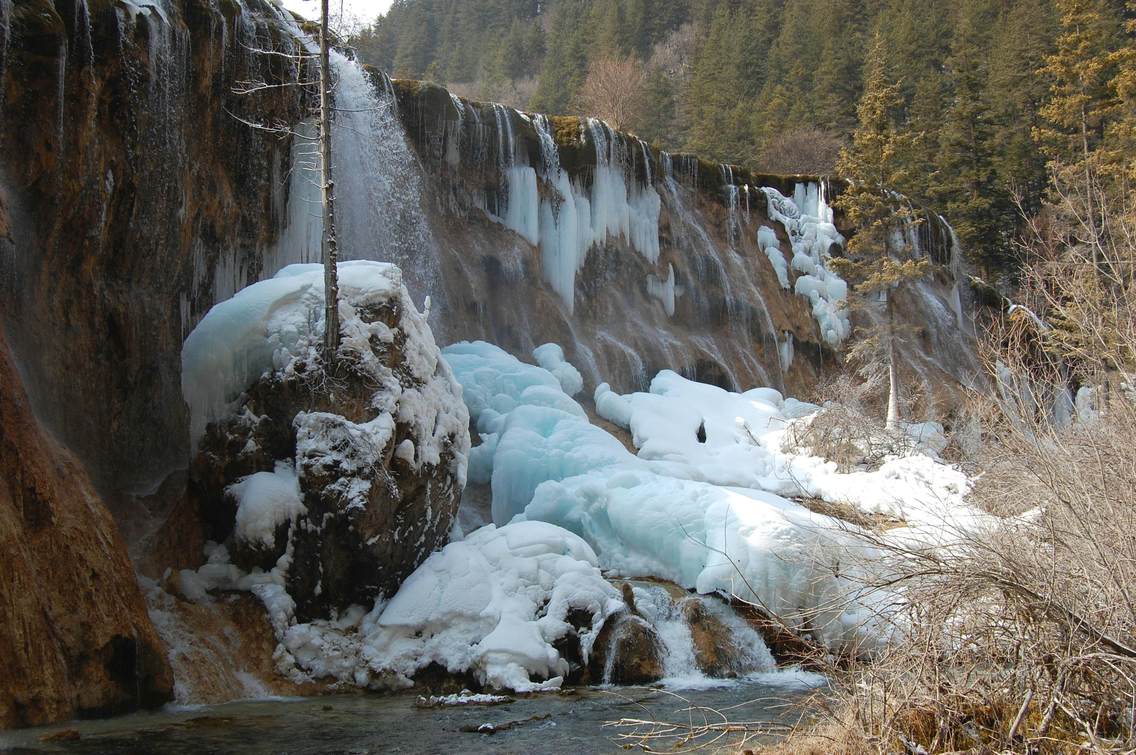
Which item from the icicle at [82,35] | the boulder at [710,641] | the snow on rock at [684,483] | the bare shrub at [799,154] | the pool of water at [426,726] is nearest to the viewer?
the pool of water at [426,726]

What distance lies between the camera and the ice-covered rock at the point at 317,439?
1041 centimetres

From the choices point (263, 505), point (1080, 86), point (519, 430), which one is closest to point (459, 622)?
point (263, 505)

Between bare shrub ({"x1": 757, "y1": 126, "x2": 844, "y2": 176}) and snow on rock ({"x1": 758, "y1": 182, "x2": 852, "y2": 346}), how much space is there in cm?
850

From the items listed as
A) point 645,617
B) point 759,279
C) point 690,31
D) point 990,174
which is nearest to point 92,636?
point 645,617

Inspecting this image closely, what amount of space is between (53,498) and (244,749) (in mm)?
2702

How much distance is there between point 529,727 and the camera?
8281 millimetres

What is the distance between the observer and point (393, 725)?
329 inches

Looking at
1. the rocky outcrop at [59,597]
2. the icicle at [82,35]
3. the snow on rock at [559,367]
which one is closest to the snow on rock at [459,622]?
the rocky outcrop at [59,597]

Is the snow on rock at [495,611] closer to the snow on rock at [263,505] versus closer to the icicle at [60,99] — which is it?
the snow on rock at [263,505]

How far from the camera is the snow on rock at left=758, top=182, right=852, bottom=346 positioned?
27438 millimetres

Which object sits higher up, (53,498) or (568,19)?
(568,19)

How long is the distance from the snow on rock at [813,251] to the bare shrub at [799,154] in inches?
335

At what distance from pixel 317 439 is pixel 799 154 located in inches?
1235

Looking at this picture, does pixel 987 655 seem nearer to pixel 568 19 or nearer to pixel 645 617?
pixel 645 617
